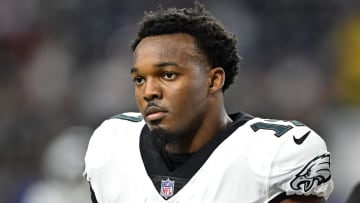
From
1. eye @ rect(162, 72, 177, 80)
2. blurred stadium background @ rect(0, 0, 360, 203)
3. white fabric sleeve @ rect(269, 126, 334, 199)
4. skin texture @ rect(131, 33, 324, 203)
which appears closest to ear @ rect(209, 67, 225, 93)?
skin texture @ rect(131, 33, 324, 203)

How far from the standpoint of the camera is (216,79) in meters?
2.18

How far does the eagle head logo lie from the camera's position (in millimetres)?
2055

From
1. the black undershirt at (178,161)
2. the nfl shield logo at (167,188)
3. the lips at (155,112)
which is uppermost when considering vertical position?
the lips at (155,112)

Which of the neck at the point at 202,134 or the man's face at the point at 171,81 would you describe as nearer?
the man's face at the point at 171,81

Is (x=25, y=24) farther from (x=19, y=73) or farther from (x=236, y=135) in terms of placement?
(x=236, y=135)

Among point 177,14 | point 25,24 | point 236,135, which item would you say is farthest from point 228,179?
point 25,24

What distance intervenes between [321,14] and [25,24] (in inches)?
78.6

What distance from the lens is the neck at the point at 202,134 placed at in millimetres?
2189

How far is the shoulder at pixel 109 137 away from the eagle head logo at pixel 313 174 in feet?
1.71

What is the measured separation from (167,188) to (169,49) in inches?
14.2

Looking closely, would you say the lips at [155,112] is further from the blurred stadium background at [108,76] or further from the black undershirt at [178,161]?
the blurred stadium background at [108,76]

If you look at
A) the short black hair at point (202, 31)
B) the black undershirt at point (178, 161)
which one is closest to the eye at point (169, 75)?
the short black hair at point (202, 31)

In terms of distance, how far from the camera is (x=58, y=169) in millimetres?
4578

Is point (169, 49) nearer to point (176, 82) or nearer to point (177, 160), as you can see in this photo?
point (176, 82)
